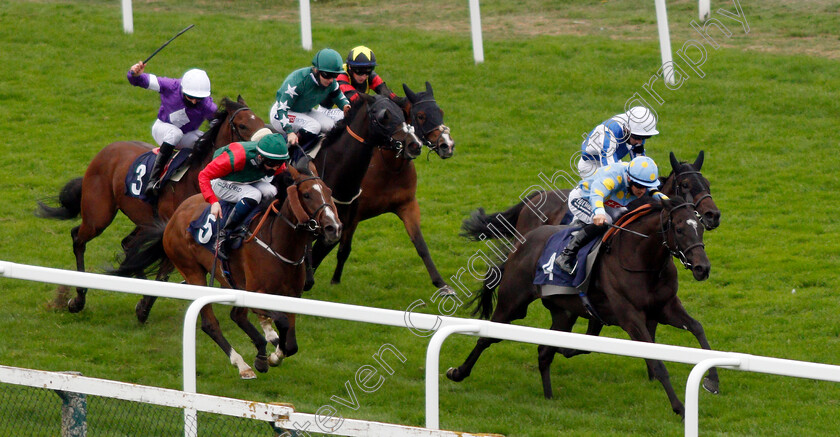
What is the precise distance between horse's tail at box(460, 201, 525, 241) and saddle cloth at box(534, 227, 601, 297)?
1592mm

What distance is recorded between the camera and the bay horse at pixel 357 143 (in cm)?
800

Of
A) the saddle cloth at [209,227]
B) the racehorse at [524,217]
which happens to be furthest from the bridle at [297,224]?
the racehorse at [524,217]

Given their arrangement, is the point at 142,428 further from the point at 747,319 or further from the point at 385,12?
the point at 385,12

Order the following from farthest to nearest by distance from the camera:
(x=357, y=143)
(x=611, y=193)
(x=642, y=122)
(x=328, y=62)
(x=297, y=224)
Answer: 1. (x=328, y=62)
2. (x=357, y=143)
3. (x=642, y=122)
4. (x=611, y=193)
5. (x=297, y=224)

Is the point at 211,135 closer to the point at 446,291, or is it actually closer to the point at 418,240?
the point at 418,240

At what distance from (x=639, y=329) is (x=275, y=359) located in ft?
7.58

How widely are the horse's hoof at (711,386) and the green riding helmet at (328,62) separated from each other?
3.68m

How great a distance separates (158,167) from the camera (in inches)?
336

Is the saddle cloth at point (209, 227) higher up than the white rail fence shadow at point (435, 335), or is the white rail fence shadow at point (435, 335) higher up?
the white rail fence shadow at point (435, 335)

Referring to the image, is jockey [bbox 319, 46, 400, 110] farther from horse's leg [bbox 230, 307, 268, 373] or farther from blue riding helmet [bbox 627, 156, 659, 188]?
blue riding helmet [bbox 627, 156, 659, 188]

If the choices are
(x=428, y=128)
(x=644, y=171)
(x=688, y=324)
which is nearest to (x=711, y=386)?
(x=688, y=324)

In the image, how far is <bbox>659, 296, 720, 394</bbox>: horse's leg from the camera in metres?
6.45

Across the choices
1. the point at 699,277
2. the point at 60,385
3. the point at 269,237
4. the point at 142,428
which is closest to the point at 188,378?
the point at 60,385

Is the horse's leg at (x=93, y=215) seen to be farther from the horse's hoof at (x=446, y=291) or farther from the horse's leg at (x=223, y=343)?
the horse's hoof at (x=446, y=291)
